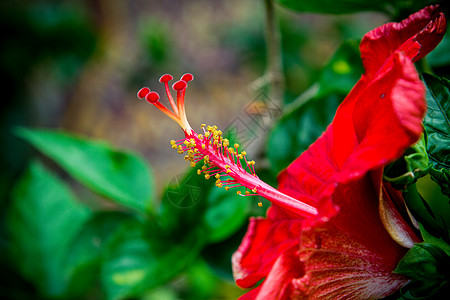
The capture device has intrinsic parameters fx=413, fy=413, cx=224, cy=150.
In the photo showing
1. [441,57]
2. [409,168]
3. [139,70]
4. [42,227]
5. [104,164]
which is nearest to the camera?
[409,168]

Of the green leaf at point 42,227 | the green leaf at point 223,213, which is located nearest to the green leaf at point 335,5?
the green leaf at point 223,213

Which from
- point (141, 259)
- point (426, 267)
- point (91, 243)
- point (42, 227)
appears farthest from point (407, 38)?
point (42, 227)

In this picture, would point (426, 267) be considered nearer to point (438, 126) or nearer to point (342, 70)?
point (438, 126)

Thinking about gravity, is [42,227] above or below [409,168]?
above

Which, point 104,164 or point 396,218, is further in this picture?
point 104,164

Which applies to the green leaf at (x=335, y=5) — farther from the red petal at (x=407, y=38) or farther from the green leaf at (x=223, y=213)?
the green leaf at (x=223, y=213)

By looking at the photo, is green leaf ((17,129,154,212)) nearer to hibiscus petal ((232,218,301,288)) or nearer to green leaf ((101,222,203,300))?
green leaf ((101,222,203,300))

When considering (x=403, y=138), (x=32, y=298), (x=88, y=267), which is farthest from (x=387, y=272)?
(x=32, y=298)

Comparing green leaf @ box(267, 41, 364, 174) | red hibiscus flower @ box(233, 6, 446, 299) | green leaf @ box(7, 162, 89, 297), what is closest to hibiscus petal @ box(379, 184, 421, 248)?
red hibiscus flower @ box(233, 6, 446, 299)
